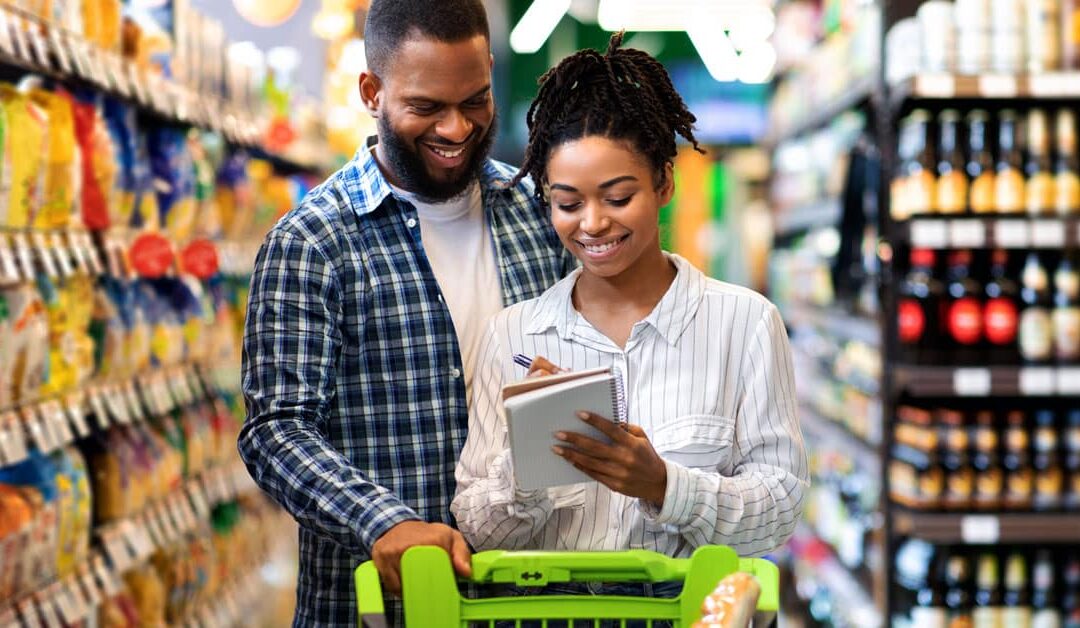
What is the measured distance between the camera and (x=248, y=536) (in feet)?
16.3

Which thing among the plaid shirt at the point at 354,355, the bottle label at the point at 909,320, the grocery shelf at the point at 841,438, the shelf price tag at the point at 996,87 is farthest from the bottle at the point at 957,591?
the plaid shirt at the point at 354,355

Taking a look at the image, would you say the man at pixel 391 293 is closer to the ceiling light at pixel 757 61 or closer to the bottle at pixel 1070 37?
the bottle at pixel 1070 37

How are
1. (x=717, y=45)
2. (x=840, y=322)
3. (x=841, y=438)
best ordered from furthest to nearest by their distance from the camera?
(x=717, y=45), (x=841, y=438), (x=840, y=322)

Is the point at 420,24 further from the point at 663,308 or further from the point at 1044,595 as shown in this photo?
the point at 1044,595

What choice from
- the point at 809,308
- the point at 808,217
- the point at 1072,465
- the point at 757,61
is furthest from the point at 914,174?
the point at 757,61

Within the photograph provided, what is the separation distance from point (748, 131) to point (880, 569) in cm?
778

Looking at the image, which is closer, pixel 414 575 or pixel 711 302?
pixel 414 575

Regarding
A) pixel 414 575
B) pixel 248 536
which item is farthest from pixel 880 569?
pixel 414 575

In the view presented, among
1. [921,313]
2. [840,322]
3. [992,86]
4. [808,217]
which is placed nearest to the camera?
[992,86]

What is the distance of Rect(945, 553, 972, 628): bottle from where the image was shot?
4.45 m

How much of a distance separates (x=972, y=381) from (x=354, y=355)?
260cm

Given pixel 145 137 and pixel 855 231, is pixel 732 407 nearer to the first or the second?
pixel 145 137

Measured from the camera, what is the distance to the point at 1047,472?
14.3 feet

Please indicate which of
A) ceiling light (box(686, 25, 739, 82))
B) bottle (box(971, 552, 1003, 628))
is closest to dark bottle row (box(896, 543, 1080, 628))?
bottle (box(971, 552, 1003, 628))
